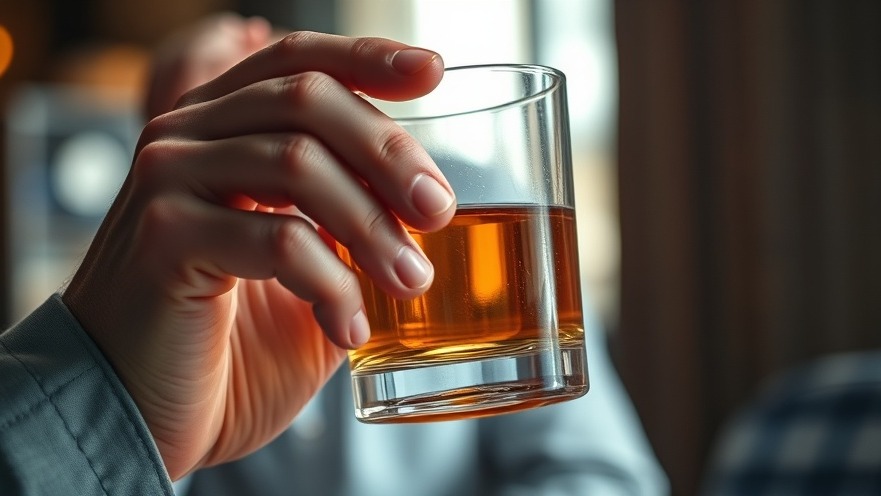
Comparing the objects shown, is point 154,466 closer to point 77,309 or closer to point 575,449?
point 77,309

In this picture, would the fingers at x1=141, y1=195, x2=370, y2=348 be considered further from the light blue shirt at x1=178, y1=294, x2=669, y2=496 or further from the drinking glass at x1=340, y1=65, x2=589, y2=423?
the light blue shirt at x1=178, y1=294, x2=669, y2=496

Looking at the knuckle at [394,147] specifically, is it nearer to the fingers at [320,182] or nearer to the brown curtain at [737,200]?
the fingers at [320,182]

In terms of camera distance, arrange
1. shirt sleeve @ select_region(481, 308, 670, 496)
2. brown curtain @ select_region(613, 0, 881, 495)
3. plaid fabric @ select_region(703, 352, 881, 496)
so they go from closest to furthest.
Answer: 1. plaid fabric @ select_region(703, 352, 881, 496)
2. shirt sleeve @ select_region(481, 308, 670, 496)
3. brown curtain @ select_region(613, 0, 881, 495)

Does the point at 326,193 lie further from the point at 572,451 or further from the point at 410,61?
the point at 572,451

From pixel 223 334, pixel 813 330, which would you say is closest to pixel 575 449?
pixel 813 330

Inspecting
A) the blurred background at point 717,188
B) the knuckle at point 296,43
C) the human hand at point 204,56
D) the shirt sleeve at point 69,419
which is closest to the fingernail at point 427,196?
the knuckle at point 296,43

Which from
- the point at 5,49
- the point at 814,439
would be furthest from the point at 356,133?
the point at 5,49

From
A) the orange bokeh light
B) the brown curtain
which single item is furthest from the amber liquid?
the orange bokeh light

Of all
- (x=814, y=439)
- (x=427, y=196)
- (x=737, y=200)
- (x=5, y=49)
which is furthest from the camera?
(x=5, y=49)
